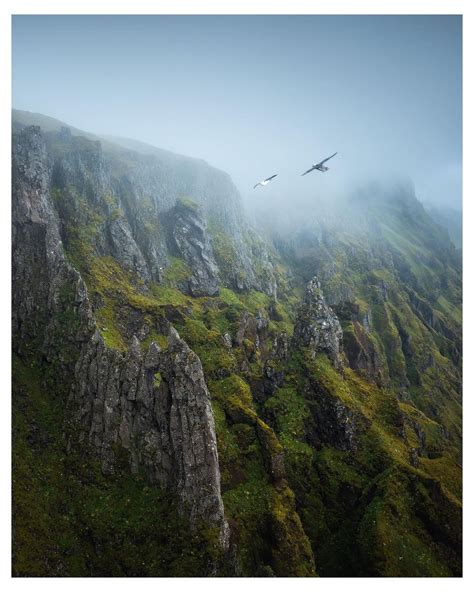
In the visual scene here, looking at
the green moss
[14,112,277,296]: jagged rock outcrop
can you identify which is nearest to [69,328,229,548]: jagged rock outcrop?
the green moss

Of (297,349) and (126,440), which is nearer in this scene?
(126,440)

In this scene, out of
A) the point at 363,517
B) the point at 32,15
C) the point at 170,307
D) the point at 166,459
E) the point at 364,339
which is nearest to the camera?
the point at 32,15

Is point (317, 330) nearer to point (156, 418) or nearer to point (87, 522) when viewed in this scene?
point (156, 418)

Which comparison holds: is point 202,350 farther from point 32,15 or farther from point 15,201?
point 32,15

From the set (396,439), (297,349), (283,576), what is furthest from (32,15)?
(396,439)

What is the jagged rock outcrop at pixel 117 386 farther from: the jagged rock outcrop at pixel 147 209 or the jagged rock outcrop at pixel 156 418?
the jagged rock outcrop at pixel 147 209

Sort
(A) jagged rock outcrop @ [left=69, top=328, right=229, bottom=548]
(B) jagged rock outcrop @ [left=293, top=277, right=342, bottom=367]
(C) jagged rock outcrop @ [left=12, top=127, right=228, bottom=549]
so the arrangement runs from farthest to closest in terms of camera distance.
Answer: (B) jagged rock outcrop @ [left=293, top=277, right=342, bottom=367]
(C) jagged rock outcrop @ [left=12, top=127, right=228, bottom=549]
(A) jagged rock outcrop @ [left=69, top=328, right=229, bottom=548]

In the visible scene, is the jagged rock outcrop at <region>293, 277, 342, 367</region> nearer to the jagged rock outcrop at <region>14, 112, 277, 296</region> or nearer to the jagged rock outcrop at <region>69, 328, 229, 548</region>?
the jagged rock outcrop at <region>69, 328, 229, 548</region>
